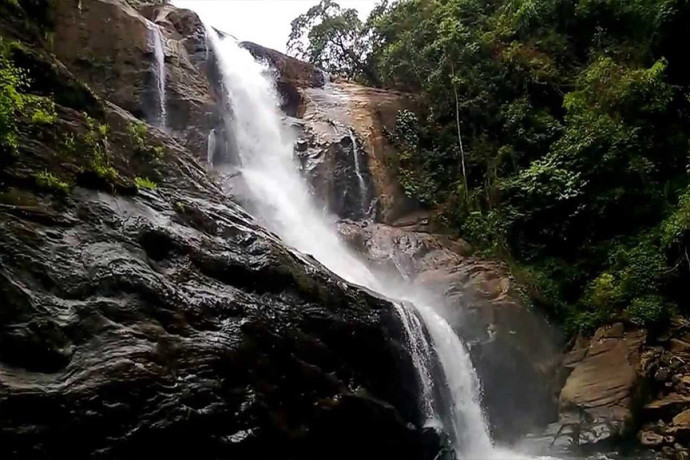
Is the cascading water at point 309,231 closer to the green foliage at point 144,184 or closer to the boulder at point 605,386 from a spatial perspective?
the boulder at point 605,386

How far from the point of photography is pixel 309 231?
1353 centimetres

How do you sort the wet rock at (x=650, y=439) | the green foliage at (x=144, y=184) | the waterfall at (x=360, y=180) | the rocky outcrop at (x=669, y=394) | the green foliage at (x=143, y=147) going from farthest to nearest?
the waterfall at (x=360, y=180) < the wet rock at (x=650, y=439) < the rocky outcrop at (x=669, y=394) < the green foliage at (x=143, y=147) < the green foliage at (x=144, y=184)

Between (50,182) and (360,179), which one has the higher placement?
(360,179)

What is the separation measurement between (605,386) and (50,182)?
10041 millimetres

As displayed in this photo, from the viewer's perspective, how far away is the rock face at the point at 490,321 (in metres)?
11.6

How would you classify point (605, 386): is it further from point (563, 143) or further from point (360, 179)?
point (360, 179)

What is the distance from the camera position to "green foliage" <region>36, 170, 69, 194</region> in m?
5.45

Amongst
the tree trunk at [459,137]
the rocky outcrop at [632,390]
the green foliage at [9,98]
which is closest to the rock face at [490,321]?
the rocky outcrop at [632,390]

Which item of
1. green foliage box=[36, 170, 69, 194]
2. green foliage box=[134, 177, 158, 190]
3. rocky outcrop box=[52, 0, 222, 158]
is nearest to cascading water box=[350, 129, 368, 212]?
rocky outcrop box=[52, 0, 222, 158]

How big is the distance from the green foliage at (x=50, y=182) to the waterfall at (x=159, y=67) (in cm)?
740

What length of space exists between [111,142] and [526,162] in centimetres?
1183

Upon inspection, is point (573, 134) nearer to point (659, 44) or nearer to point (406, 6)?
point (659, 44)

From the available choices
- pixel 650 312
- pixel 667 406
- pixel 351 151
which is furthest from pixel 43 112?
pixel 650 312

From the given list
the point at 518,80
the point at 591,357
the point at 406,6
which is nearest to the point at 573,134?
the point at 518,80
